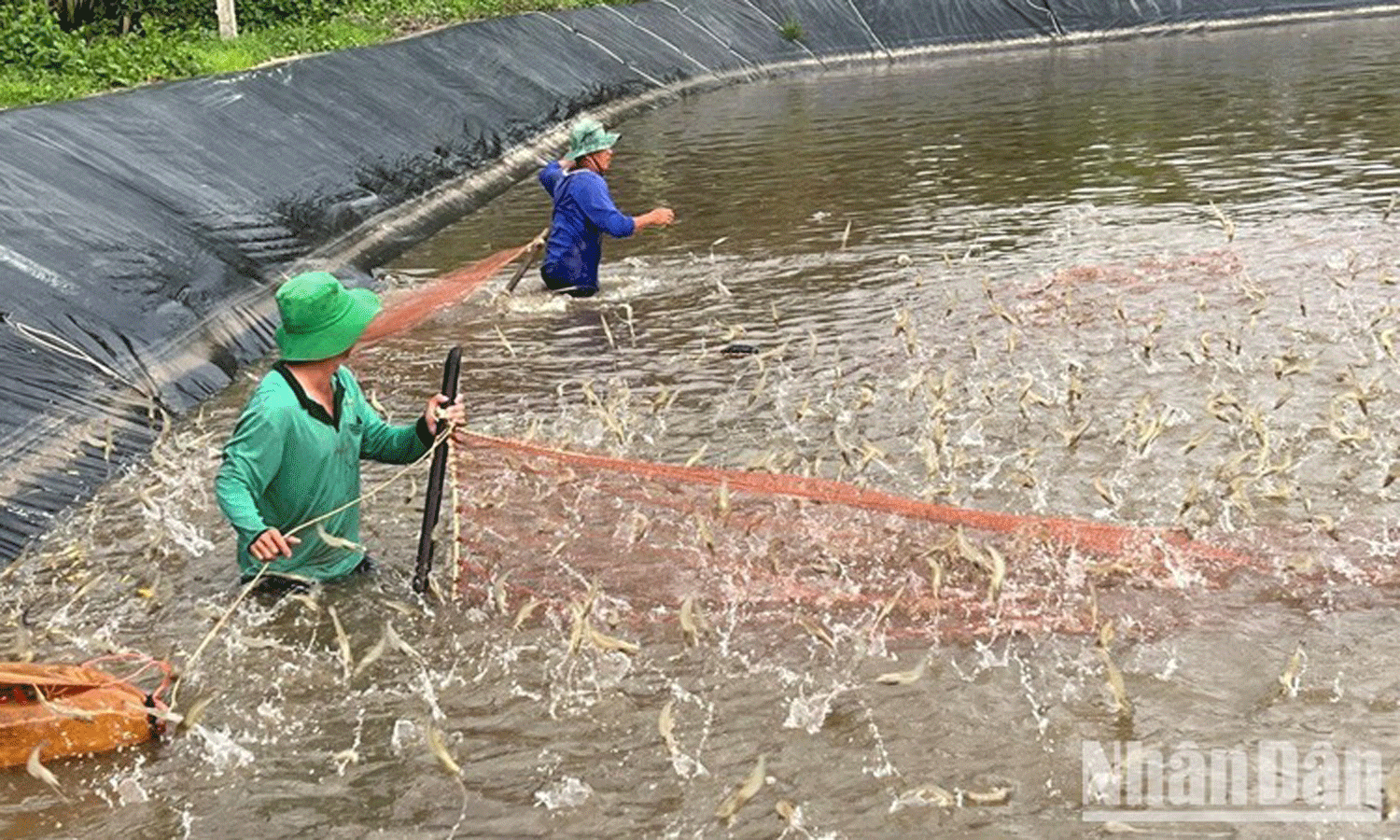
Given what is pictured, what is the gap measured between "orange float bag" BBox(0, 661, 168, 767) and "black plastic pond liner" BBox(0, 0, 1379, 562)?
85.3 inches

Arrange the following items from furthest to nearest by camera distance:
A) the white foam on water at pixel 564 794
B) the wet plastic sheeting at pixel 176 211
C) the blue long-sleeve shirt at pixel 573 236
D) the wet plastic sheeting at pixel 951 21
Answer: the wet plastic sheeting at pixel 951 21
the blue long-sleeve shirt at pixel 573 236
the wet plastic sheeting at pixel 176 211
the white foam on water at pixel 564 794

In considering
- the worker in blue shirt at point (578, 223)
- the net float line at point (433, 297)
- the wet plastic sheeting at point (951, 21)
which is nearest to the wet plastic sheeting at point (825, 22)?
the wet plastic sheeting at point (951, 21)

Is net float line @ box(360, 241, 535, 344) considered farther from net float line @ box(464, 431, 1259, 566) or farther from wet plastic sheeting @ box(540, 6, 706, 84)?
wet plastic sheeting @ box(540, 6, 706, 84)

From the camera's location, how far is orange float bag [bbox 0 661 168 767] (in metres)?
5.00

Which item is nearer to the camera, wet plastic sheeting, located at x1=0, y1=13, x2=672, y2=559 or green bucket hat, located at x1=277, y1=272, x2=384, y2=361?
green bucket hat, located at x1=277, y1=272, x2=384, y2=361

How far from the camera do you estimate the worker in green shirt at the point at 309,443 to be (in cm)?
543

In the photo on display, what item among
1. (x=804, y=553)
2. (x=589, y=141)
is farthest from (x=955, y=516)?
(x=589, y=141)

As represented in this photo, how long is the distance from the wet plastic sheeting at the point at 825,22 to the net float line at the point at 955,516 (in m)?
24.2

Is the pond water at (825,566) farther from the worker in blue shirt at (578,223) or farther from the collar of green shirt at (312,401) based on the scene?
the collar of green shirt at (312,401)

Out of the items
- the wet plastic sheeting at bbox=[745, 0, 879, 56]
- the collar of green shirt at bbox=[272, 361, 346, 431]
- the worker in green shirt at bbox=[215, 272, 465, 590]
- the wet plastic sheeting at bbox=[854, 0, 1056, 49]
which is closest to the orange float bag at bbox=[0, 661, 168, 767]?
the worker in green shirt at bbox=[215, 272, 465, 590]

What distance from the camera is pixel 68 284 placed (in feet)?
31.4

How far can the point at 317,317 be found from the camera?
5.48 meters

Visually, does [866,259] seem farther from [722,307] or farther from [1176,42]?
[1176,42]

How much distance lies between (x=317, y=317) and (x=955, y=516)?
2.57m
